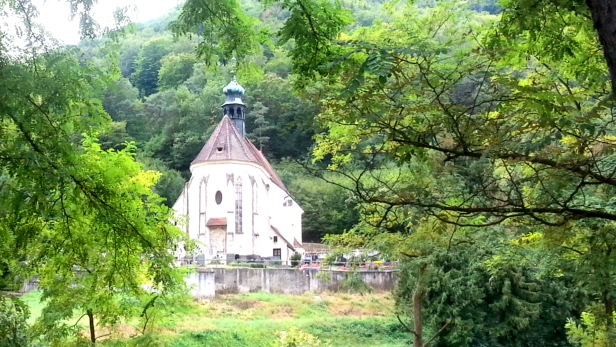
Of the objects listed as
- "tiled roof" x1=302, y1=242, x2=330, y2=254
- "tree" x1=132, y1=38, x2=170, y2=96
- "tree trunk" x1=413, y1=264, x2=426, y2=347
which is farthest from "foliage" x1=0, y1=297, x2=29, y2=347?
"tree" x1=132, y1=38, x2=170, y2=96

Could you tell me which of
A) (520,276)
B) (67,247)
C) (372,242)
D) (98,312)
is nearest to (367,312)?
(520,276)

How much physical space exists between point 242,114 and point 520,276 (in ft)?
102

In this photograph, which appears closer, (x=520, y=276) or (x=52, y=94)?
(x=52, y=94)

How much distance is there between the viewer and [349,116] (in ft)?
14.3

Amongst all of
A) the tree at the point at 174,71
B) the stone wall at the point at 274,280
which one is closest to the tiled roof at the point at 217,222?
the stone wall at the point at 274,280

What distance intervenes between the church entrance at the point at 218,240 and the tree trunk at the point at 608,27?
3840 cm

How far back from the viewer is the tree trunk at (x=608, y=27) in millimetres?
3236

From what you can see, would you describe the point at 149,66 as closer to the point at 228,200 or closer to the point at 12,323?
the point at 228,200

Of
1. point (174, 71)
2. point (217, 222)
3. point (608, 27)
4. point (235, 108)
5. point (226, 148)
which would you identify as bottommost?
point (608, 27)

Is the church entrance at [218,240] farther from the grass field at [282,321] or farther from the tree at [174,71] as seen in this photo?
the tree at [174,71]

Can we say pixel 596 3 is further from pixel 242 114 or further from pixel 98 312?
pixel 242 114

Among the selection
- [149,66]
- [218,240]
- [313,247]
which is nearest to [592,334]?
[218,240]

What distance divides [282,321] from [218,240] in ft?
56.4

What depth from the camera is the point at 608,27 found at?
10.7 ft
